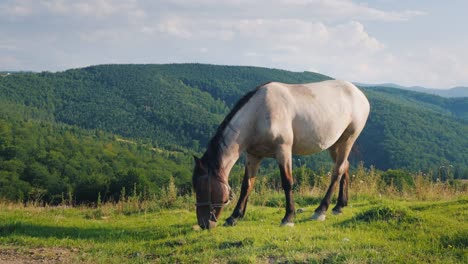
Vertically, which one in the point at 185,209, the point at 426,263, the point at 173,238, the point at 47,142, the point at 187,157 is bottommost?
the point at 187,157

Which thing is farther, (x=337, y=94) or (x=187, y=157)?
(x=187, y=157)

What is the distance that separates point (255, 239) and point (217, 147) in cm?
197

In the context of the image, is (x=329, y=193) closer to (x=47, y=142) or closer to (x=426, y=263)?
(x=426, y=263)

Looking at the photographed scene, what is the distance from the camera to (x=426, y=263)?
4.61 m

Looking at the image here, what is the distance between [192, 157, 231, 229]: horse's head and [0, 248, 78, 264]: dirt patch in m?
2.09

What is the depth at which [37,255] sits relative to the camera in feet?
19.7

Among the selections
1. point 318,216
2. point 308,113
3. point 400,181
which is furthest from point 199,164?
point 400,181

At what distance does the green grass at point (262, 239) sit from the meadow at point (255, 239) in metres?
0.01

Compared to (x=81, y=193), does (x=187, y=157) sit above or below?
below

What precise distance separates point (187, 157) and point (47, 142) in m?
44.5

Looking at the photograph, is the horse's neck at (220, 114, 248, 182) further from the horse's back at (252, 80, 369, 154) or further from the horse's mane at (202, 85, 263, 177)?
the horse's back at (252, 80, 369, 154)

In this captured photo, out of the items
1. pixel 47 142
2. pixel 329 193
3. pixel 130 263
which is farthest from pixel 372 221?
pixel 47 142

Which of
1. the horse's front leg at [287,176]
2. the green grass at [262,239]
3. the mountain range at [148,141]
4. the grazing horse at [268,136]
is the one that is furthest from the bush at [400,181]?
the horse's front leg at [287,176]

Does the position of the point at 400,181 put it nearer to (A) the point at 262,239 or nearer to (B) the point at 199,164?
(B) the point at 199,164
